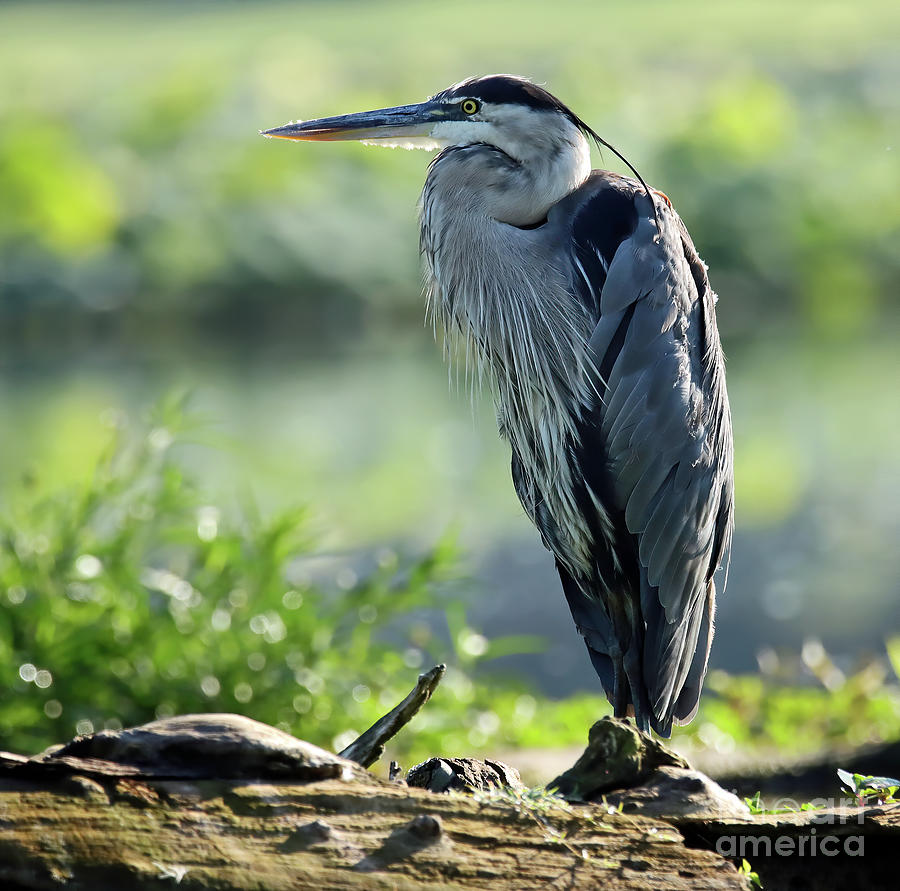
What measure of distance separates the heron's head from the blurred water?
1.29 m

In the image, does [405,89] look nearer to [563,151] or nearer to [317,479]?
[317,479]

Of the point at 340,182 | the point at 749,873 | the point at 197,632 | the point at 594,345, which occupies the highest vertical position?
the point at 340,182

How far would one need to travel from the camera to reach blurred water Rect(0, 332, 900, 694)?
5.79 metres

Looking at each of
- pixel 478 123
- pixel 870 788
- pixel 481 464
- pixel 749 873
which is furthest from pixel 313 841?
pixel 481 464

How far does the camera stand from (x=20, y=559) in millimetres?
3672

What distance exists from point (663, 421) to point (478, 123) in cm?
80

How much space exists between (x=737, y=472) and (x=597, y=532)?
18.2 ft

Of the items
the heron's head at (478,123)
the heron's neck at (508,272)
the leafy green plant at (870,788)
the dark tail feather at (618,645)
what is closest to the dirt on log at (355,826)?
the leafy green plant at (870,788)

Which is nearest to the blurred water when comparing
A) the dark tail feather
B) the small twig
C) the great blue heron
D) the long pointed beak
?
the dark tail feather

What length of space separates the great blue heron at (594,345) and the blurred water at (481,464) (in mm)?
1152

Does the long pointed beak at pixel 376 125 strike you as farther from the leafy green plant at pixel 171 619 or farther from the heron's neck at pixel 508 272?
the leafy green plant at pixel 171 619

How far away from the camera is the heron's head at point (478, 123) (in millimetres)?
2693

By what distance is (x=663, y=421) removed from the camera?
267 centimetres

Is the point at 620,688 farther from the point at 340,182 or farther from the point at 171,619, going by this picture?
the point at 340,182
